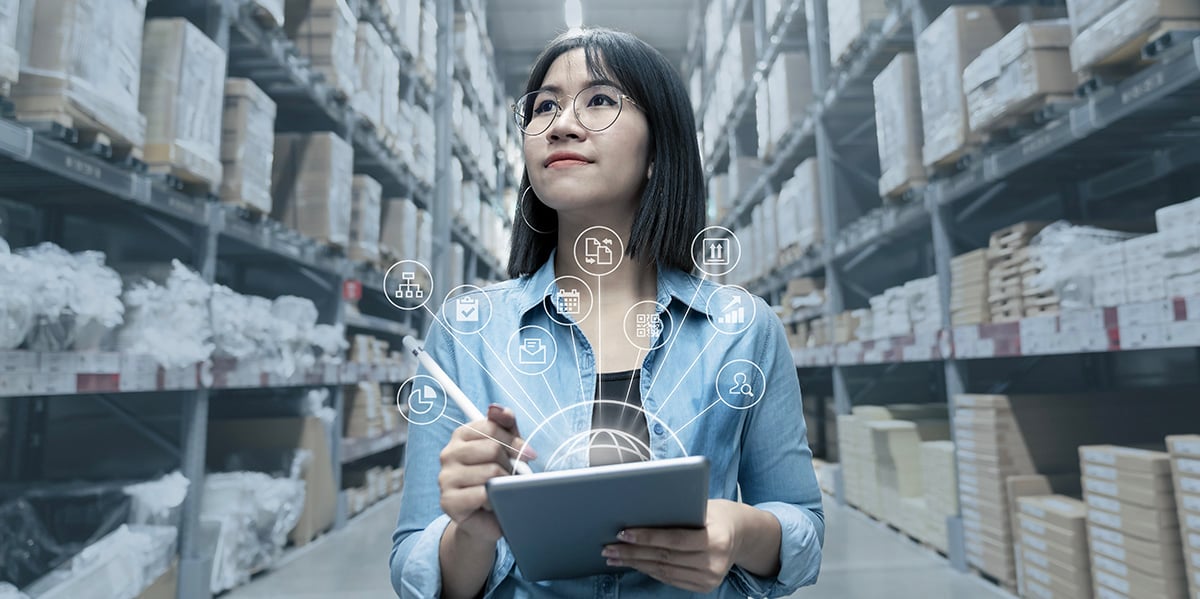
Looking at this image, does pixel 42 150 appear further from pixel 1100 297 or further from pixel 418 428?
pixel 1100 297

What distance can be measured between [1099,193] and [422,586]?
10.1 ft

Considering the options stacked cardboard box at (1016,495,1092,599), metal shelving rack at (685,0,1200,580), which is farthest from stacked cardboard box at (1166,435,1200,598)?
stacked cardboard box at (1016,495,1092,599)

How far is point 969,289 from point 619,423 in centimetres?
208

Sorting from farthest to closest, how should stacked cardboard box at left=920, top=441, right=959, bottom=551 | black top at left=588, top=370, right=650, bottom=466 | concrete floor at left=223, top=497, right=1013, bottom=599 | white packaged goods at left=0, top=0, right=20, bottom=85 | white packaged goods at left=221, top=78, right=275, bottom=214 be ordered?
stacked cardboard box at left=920, top=441, right=959, bottom=551
white packaged goods at left=221, top=78, right=275, bottom=214
concrete floor at left=223, top=497, right=1013, bottom=599
white packaged goods at left=0, top=0, right=20, bottom=85
black top at left=588, top=370, right=650, bottom=466

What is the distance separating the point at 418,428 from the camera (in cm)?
65

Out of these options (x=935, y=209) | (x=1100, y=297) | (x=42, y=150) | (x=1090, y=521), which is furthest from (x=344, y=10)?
(x=1090, y=521)

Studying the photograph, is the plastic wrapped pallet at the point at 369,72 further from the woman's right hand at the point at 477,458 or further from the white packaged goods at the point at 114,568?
the woman's right hand at the point at 477,458

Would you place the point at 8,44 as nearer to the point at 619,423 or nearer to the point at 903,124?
the point at 619,423

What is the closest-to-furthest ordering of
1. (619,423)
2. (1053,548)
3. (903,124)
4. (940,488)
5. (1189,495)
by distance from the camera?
(619,423) < (1189,495) < (1053,548) < (940,488) < (903,124)

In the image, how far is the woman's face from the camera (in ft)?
2.10

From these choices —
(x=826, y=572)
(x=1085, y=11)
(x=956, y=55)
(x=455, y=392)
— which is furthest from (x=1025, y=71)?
(x=455, y=392)

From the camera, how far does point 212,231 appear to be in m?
1.94

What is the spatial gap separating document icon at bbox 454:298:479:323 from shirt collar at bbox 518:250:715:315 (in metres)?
0.05

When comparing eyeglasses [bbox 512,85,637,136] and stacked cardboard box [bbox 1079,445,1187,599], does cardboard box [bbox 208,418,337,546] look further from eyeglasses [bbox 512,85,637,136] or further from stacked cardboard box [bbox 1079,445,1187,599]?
stacked cardboard box [bbox 1079,445,1187,599]
